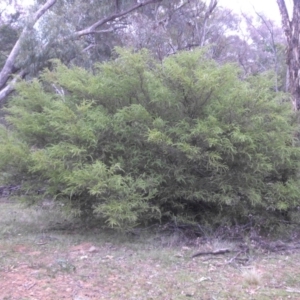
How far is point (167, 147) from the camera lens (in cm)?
807

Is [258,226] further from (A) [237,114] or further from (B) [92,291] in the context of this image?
(B) [92,291]

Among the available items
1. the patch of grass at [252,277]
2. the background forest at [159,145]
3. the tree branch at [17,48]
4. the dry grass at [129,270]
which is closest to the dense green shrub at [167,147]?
the background forest at [159,145]

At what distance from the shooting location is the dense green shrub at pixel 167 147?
790 cm

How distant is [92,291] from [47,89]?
21.2ft

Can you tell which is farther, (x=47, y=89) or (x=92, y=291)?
(x=47, y=89)

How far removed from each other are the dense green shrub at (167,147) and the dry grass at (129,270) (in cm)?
56

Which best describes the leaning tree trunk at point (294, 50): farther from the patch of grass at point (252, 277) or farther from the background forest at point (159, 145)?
the patch of grass at point (252, 277)

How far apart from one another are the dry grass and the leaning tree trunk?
4.84 m

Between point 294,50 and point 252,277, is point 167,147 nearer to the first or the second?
point 252,277

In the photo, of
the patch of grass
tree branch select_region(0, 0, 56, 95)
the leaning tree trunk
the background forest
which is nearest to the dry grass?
the patch of grass

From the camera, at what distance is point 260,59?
98.4 feet

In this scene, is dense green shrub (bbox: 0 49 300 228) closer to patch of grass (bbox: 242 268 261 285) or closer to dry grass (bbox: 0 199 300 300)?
dry grass (bbox: 0 199 300 300)

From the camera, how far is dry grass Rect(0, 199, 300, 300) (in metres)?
5.57

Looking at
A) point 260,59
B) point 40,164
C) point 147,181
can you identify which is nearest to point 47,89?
point 40,164
